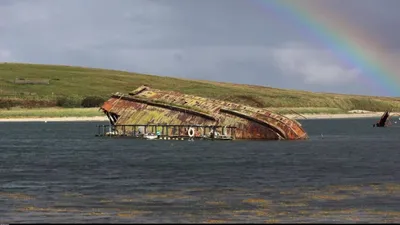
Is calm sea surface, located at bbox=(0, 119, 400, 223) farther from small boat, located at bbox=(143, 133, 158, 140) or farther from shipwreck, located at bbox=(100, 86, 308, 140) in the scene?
small boat, located at bbox=(143, 133, 158, 140)

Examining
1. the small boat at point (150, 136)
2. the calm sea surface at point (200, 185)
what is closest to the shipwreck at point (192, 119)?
the small boat at point (150, 136)

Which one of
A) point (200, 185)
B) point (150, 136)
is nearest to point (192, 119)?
point (150, 136)

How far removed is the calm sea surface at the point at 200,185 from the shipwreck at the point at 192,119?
28.6 ft

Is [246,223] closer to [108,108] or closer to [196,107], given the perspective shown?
[196,107]

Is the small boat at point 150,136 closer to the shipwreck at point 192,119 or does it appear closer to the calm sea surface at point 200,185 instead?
the shipwreck at point 192,119

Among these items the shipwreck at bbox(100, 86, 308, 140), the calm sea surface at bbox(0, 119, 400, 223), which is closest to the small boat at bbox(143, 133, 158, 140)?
the shipwreck at bbox(100, 86, 308, 140)

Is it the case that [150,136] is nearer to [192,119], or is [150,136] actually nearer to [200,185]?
[192,119]

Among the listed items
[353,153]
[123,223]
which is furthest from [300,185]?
[353,153]

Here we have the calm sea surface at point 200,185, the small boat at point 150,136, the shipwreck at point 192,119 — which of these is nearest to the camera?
the calm sea surface at point 200,185

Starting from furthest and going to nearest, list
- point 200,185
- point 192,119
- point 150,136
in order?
point 150,136 → point 192,119 → point 200,185

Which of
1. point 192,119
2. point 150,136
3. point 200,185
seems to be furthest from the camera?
point 150,136

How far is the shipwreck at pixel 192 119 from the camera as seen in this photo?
8669cm

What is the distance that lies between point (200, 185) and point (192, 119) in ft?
154

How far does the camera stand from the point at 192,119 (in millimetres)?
89938
